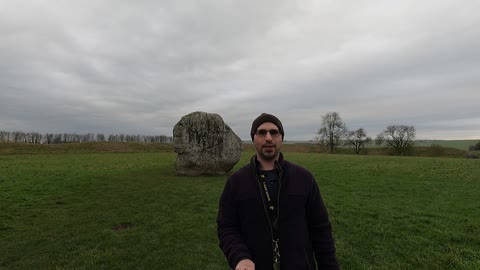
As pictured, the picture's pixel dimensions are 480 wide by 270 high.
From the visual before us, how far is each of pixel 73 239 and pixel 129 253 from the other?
7.32ft

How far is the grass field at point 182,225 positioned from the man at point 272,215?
3.84 m

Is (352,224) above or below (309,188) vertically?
below

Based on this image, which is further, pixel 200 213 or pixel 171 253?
pixel 200 213

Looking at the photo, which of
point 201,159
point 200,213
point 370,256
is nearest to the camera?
point 370,256

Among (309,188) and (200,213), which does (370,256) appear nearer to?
(309,188)

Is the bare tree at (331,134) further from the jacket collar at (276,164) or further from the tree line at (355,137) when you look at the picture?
the jacket collar at (276,164)

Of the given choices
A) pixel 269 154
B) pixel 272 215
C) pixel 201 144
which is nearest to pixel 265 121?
pixel 269 154

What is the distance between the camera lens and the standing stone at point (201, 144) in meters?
21.6

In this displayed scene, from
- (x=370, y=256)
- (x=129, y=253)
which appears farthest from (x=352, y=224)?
(x=129, y=253)

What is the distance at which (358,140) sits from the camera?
76875mm

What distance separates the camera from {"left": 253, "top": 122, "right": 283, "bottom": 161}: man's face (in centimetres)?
329

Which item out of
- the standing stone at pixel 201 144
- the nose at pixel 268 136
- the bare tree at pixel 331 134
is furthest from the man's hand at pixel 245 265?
the bare tree at pixel 331 134

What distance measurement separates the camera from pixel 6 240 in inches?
333

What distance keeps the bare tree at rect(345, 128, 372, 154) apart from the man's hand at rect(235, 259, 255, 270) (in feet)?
260
